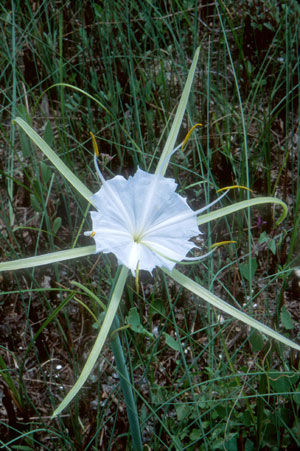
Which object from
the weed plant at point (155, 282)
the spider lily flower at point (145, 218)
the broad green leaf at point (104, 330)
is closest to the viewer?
the broad green leaf at point (104, 330)

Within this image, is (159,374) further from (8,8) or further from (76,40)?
(8,8)

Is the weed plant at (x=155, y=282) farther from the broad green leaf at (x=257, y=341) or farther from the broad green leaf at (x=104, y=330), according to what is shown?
the broad green leaf at (x=104, y=330)

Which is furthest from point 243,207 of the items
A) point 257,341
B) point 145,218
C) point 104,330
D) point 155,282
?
point 155,282

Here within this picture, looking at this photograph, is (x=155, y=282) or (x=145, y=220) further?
(x=155, y=282)

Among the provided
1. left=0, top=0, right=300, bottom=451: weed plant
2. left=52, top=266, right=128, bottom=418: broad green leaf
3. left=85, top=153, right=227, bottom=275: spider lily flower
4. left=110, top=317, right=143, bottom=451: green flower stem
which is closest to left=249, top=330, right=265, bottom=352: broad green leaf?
left=0, top=0, right=300, bottom=451: weed plant

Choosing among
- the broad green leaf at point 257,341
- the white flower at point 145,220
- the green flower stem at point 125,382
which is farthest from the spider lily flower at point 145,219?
the broad green leaf at point 257,341

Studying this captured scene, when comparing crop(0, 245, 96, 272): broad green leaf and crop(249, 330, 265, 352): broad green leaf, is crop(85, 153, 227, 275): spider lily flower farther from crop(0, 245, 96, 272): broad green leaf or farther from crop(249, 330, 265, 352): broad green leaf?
crop(249, 330, 265, 352): broad green leaf

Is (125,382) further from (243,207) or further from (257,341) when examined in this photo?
(257,341)

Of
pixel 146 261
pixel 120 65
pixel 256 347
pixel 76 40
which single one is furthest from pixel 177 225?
pixel 76 40
